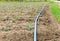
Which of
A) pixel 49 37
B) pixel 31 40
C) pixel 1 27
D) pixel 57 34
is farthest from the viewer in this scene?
pixel 1 27

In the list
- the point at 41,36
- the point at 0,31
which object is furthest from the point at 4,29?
the point at 41,36

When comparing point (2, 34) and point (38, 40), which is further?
point (2, 34)

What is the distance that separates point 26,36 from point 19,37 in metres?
0.25

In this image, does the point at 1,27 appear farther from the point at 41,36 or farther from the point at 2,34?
the point at 41,36

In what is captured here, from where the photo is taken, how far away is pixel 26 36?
18.8ft

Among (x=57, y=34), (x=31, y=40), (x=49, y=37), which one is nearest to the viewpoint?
(x=31, y=40)

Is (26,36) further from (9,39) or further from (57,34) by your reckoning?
(57,34)

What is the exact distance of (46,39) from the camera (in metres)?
5.63

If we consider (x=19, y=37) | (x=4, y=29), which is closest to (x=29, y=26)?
(x=4, y=29)

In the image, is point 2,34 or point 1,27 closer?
point 2,34

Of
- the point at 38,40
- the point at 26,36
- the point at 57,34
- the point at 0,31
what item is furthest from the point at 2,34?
the point at 57,34

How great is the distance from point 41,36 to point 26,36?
19.4 inches

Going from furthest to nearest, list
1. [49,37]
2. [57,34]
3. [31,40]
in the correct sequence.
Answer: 1. [57,34]
2. [49,37]
3. [31,40]

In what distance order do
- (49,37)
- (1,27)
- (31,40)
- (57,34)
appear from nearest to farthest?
1. (31,40)
2. (49,37)
3. (57,34)
4. (1,27)
